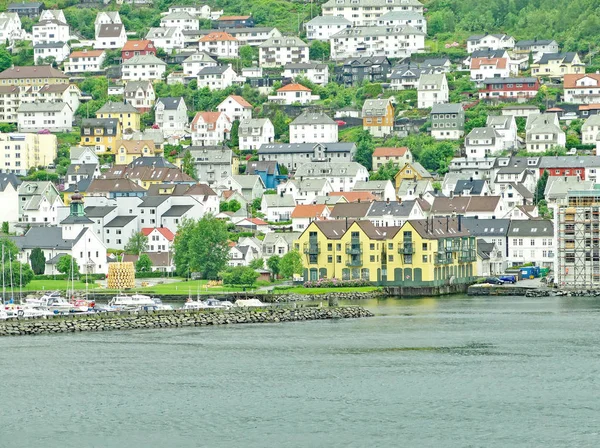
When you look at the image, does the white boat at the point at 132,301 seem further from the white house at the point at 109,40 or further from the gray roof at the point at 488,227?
the white house at the point at 109,40

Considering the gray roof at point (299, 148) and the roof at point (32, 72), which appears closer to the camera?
the gray roof at point (299, 148)

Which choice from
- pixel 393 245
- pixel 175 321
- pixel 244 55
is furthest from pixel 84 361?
pixel 244 55

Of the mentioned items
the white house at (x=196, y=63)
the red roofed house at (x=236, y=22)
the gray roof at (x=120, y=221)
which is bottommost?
the gray roof at (x=120, y=221)

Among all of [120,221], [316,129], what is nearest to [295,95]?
[316,129]

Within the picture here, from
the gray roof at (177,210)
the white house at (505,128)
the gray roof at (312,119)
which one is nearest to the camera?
the gray roof at (177,210)

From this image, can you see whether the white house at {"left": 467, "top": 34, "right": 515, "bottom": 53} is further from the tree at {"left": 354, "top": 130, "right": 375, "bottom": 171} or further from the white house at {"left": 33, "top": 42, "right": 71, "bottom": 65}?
the white house at {"left": 33, "top": 42, "right": 71, "bottom": 65}

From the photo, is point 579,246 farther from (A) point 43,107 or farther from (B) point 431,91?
(A) point 43,107

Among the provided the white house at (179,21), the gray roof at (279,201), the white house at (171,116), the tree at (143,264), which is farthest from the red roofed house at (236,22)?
the tree at (143,264)

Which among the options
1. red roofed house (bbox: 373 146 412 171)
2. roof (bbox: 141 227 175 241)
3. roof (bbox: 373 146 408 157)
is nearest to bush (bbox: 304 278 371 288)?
roof (bbox: 141 227 175 241)
